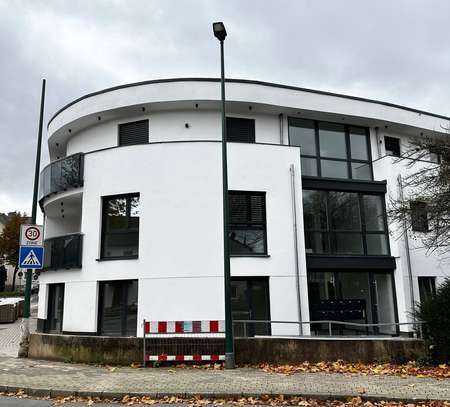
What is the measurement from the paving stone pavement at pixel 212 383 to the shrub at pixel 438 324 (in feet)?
4.93

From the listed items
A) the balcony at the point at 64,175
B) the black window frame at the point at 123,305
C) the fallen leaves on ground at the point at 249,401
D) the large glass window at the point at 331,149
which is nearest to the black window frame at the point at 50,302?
the black window frame at the point at 123,305

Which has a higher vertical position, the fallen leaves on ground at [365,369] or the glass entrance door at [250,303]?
the glass entrance door at [250,303]

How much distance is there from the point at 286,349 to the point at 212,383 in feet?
8.50

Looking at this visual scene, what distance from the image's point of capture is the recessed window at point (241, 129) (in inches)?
588

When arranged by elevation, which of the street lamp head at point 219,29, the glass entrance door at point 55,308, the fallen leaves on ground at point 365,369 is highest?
the street lamp head at point 219,29

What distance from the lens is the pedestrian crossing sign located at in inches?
468

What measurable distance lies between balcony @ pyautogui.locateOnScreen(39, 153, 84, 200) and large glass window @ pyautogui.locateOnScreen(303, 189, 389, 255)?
7338 millimetres

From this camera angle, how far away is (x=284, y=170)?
1362 centimetres

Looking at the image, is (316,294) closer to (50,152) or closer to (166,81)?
(166,81)

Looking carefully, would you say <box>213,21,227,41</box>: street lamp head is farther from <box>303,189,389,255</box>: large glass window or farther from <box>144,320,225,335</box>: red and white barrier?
<box>144,320,225,335</box>: red and white barrier

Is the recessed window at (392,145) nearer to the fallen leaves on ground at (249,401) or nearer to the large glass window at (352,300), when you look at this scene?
the large glass window at (352,300)

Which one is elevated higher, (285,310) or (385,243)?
(385,243)

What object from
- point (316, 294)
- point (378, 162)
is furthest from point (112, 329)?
point (378, 162)

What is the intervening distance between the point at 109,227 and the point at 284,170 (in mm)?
5633
